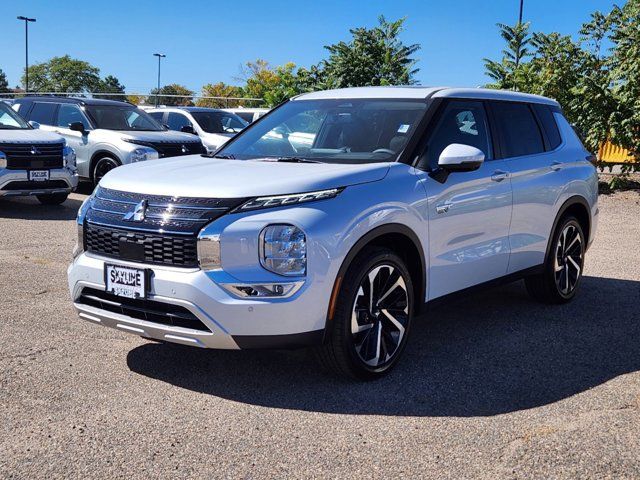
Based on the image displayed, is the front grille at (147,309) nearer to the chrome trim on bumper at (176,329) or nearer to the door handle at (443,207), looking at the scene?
the chrome trim on bumper at (176,329)

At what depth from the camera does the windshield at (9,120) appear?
11.9 metres

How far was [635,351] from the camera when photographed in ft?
17.7

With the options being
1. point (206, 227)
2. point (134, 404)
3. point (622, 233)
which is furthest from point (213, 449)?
point (622, 233)

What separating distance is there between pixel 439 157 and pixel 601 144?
1198 cm

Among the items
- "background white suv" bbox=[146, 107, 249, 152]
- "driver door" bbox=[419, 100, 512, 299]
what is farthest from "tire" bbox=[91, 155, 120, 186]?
"driver door" bbox=[419, 100, 512, 299]

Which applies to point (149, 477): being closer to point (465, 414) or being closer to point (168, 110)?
point (465, 414)

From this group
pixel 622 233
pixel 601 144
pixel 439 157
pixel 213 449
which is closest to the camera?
pixel 213 449

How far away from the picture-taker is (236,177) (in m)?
4.40

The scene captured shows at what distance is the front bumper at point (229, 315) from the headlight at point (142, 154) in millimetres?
8846

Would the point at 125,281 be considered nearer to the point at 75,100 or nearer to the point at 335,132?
the point at 335,132

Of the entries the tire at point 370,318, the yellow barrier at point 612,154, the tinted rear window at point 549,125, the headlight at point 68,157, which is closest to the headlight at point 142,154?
the headlight at point 68,157

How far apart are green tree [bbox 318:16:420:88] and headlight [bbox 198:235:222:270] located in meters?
19.8

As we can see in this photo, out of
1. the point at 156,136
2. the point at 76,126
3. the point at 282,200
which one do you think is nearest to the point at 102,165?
the point at 76,126

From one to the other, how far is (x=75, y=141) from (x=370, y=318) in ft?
33.8
